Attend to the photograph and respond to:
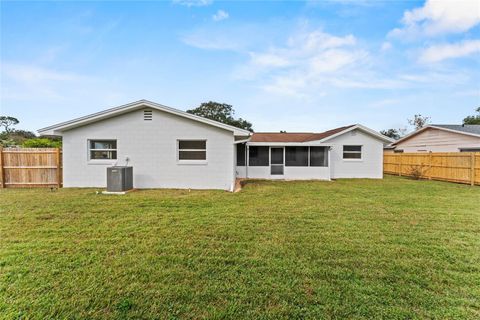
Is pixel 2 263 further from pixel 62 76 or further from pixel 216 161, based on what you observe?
pixel 62 76

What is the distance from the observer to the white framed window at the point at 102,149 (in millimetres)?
10711

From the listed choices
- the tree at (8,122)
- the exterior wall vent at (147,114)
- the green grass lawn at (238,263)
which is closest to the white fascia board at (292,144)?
the exterior wall vent at (147,114)

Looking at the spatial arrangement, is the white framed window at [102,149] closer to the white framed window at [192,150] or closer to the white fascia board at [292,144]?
the white framed window at [192,150]

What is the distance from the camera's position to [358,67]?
14336mm

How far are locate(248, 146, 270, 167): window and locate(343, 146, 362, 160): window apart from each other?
5637 millimetres

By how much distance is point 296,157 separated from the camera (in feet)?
47.9

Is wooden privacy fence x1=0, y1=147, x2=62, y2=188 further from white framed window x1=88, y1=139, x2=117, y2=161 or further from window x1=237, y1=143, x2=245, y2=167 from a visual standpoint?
window x1=237, y1=143, x2=245, y2=167

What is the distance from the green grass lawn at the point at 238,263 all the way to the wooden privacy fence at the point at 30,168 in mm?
4680

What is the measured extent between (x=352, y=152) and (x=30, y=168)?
718 inches

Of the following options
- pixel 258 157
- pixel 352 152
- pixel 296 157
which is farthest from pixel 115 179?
pixel 352 152

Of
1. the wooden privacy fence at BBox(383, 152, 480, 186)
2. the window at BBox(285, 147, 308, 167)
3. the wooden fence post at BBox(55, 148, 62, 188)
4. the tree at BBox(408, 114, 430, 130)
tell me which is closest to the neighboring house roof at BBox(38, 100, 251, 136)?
the wooden fence post at BBox(55, 148, 62, 188)

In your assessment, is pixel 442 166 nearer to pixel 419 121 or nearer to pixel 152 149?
pixel 152 149

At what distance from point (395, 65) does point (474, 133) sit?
21.8 feet

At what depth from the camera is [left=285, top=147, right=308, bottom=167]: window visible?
14.5m
